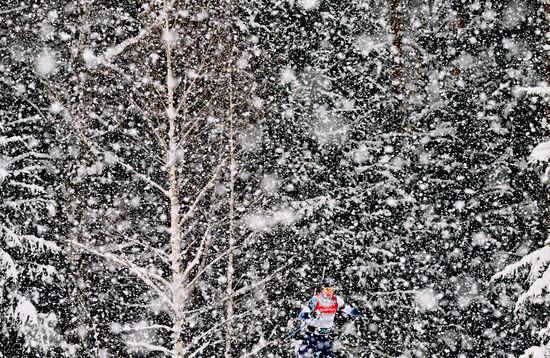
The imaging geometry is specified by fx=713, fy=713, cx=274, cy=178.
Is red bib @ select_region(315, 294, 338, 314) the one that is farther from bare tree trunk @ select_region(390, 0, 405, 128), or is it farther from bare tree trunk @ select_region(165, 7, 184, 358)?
bare tree trunk @ select_region(390, 0, 405, 128)

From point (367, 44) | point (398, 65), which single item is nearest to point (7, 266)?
point (398, 65)

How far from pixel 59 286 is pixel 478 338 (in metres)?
10.4

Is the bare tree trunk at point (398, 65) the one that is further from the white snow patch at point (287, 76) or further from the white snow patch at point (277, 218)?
the white snow patch at point (277, 218)

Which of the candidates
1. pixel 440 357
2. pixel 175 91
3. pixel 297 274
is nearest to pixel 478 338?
pixel 440 357

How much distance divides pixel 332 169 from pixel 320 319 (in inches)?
190

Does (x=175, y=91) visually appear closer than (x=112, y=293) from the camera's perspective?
Yes

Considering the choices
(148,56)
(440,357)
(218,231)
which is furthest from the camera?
(218,231)

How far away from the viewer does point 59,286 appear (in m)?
17.6

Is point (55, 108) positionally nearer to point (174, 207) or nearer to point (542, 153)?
point (174, 207)

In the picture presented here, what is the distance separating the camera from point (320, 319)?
48.0 ft

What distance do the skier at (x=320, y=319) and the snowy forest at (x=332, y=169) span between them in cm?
161

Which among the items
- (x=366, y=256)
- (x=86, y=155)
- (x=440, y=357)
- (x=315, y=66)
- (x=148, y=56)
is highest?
(x=315, y=66)

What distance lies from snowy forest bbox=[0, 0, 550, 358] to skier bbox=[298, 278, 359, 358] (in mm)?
1607

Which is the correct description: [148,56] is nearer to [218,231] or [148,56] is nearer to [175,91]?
[175,91]
